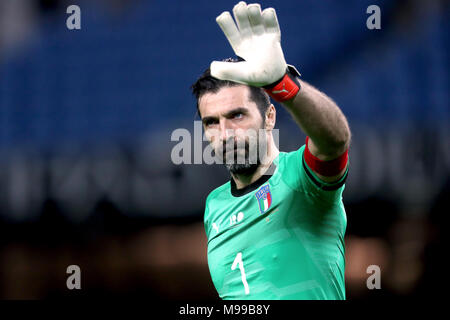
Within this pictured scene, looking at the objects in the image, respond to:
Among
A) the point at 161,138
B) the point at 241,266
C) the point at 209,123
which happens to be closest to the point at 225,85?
the point at 209,123

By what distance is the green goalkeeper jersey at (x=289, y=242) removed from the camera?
6.51ft

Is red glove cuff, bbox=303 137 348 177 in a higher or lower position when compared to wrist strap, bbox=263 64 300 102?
lower

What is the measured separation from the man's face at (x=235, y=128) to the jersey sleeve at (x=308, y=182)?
248mm

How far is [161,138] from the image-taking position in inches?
203

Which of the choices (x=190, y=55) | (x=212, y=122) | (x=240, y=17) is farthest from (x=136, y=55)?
(x=240, y=17)

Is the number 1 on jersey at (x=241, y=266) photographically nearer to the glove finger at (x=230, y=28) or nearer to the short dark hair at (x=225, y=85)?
the short dark hair at (x=225, y=85)

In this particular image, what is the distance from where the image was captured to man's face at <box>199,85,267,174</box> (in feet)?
7.59

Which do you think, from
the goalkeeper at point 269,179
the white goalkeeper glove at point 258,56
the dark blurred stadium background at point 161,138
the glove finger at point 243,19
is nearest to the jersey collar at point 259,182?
the goalkeeper at point 269,179

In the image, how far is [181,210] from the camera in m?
4.94

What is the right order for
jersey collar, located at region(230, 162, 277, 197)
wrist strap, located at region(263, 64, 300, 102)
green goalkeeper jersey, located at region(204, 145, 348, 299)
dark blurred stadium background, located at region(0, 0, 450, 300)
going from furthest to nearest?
dark blurred stadium background, located at region(0, 0, 450, 300)
jersey collar, located at region(230, 162, 277, 197)
green goalkeeper jersey, located at region(204, 145, 348, 299)
wrist strap, located at region(263, 64, 300, 102)

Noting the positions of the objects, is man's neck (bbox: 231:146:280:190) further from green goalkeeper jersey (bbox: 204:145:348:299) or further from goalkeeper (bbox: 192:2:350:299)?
green goalkeeper jersey (bbox: 204:145:348:299)

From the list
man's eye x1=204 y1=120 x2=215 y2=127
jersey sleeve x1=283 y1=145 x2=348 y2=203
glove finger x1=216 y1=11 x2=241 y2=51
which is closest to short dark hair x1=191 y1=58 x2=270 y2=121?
man's eye x1=204 y1=120 x2=215 y2=127

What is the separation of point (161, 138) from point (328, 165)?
349cm

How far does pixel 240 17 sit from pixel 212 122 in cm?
74
